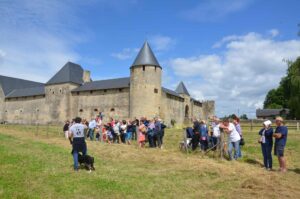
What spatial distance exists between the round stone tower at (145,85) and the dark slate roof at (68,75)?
458 inches

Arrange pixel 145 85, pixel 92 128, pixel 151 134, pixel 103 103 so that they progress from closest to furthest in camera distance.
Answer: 1. pixel 151 134
2. pixel 92 128
3. pixel 145 85
4. pixel 103 103

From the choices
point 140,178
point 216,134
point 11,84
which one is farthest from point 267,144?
point 11,84

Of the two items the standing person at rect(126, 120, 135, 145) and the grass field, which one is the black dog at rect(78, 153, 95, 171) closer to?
the grass field

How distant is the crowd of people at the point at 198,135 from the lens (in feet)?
32.6

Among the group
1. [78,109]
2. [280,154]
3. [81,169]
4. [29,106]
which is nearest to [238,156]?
[280,154]

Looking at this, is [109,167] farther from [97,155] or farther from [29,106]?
[29,106]

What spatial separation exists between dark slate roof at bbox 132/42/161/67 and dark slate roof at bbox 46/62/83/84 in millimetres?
11998

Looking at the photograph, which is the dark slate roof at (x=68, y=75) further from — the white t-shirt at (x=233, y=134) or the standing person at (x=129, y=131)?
the white t-shirt at (x=233, y=134)

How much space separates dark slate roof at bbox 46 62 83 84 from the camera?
46.5 meters

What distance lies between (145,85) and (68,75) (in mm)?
13947

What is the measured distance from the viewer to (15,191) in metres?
7.00

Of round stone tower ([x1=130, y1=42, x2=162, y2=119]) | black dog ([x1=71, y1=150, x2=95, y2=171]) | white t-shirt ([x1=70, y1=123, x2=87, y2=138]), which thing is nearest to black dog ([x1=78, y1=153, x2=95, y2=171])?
black dog ([x1=71, y1=150, x2=95, y2=171])

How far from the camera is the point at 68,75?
46.6 m

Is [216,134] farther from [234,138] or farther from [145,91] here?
[145,91]
